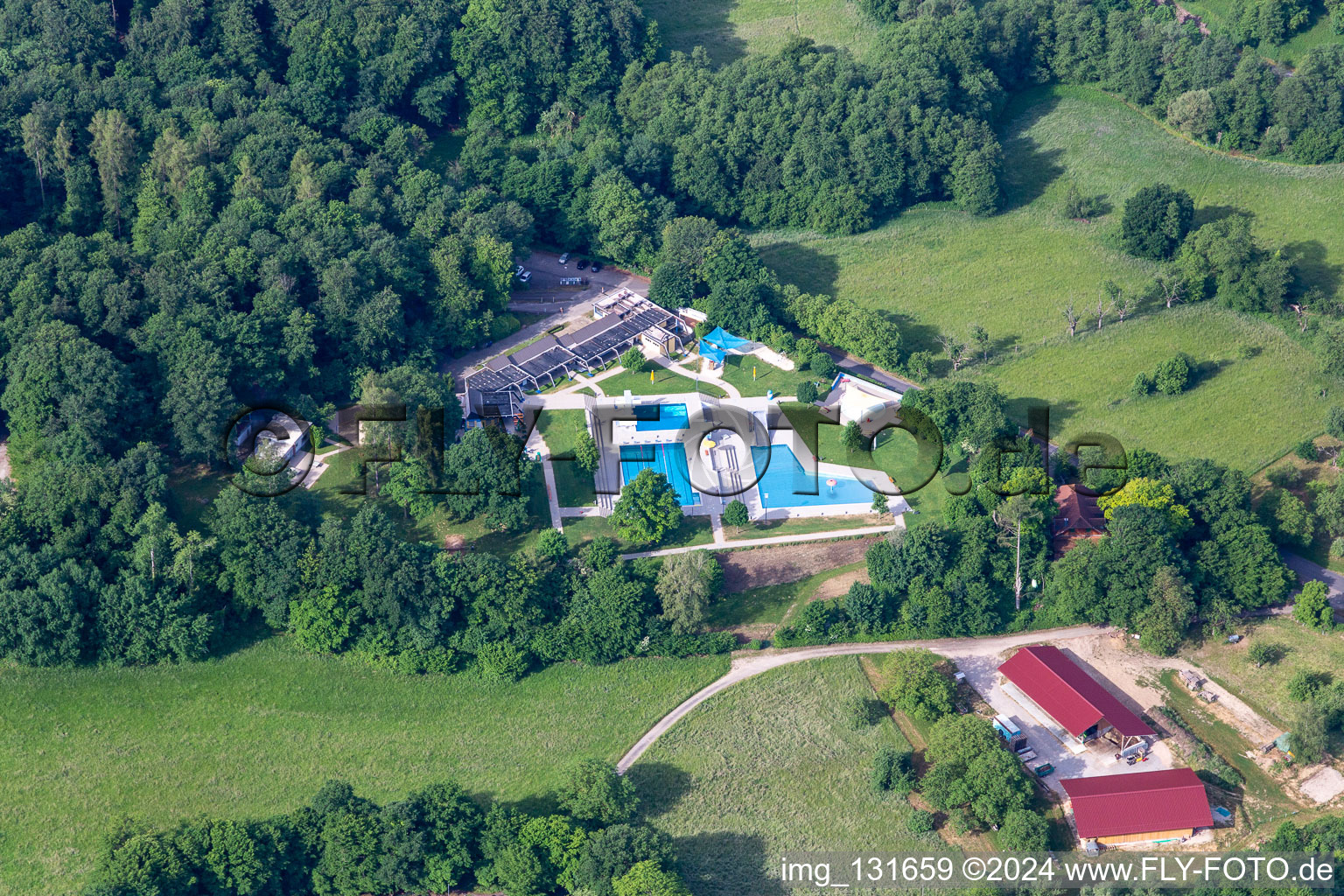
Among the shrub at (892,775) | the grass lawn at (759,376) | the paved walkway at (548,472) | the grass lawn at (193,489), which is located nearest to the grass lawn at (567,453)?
the paved walkway at (548,472)

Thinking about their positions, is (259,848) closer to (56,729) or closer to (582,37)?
(56,729)

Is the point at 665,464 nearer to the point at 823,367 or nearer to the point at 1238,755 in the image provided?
the point at 823,367

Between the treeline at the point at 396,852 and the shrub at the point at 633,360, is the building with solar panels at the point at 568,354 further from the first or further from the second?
the treeline at the point at 396,852

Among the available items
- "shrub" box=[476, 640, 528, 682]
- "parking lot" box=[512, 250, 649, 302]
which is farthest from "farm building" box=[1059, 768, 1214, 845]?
"parking lot" box=[512, 250, 649, 302]

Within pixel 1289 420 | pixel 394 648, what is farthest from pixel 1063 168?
pixel 394 648

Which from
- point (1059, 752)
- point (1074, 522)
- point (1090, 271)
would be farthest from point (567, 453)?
point (1090, 271)

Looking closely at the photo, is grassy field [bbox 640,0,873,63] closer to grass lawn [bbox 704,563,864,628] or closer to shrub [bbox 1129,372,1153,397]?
shrub [bbox 1129,372,1153,397]
